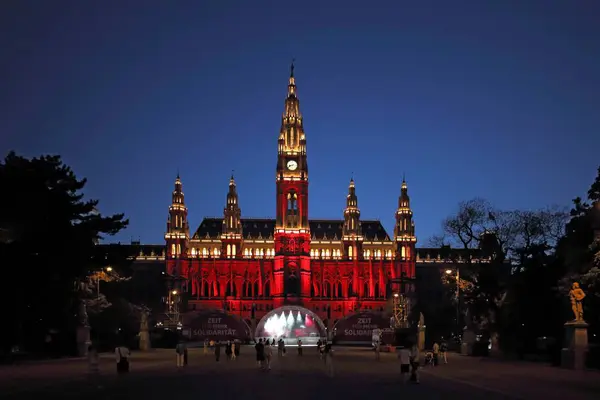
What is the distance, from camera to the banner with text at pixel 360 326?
128m

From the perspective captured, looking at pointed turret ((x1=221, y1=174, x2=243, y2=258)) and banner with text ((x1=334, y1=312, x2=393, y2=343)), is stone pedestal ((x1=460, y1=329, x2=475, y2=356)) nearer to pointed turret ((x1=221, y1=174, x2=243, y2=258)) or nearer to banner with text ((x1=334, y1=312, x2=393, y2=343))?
banner with text ((x1=334, y1=312, x2=393, y2=343))

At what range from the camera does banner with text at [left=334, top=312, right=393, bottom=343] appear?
12750cm

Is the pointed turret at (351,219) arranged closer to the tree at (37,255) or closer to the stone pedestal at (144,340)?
the stone pedestal at (144,340)

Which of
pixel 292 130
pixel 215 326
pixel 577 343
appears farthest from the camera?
pixel 292 130

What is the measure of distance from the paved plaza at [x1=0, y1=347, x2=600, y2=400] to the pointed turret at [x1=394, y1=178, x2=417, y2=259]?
14520 centimetres

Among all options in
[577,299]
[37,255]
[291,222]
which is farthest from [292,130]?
[577,299]

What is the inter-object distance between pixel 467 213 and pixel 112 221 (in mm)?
31222

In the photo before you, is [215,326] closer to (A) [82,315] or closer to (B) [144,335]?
(B) [144,335]

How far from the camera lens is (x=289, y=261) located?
182 meters

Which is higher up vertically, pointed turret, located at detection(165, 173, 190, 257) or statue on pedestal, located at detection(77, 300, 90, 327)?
pointed turret, located at detection(165, 173, 190, 257)

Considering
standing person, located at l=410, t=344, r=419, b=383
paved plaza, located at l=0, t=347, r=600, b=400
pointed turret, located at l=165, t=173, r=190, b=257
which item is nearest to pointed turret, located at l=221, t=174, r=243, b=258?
pointed turret, located at l=165, t=173, r=190, b=257

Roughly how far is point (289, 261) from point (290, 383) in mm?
144286

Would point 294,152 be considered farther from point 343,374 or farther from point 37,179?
point 343,374

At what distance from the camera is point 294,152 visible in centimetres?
18675
